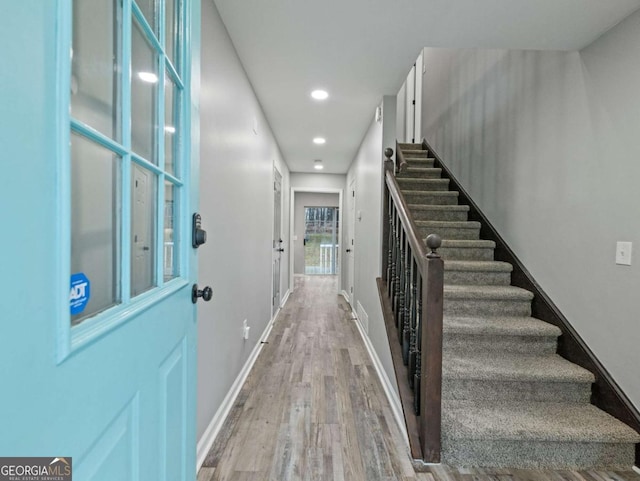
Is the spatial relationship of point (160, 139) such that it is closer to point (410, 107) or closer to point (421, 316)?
point (421, 316)

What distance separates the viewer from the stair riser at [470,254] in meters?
2.92

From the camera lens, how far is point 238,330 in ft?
7.98

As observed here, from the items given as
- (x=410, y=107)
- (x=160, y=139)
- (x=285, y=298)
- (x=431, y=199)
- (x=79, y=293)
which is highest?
→ (x=410, y=107)

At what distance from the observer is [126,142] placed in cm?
71

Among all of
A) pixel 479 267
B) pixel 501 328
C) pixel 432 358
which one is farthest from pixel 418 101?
pixel 432 358

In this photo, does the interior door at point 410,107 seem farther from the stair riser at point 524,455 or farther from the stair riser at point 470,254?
the stair riser at point 524,455

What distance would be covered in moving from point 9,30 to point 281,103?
2878 mm

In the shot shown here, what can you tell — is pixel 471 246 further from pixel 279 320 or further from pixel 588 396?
pixel 279 320

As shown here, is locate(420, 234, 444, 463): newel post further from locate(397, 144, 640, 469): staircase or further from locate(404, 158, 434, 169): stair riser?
locate(404, 158, 434, 169): stair riser

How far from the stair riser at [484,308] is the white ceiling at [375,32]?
66.4 inches

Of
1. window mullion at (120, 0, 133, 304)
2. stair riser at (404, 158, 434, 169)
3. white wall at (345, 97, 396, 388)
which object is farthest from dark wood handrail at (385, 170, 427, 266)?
stair riser at (404, 158, 434, 169)

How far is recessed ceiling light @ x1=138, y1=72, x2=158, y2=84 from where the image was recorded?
831 mm

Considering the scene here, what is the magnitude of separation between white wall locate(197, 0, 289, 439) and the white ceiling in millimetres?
197

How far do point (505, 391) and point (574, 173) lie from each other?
4.62 ft
